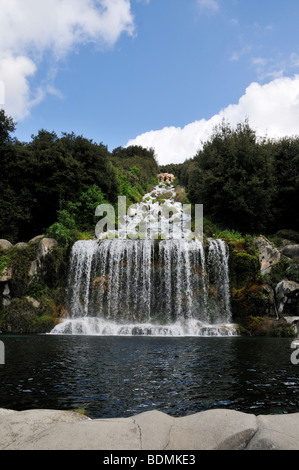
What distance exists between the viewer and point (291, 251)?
20.6m

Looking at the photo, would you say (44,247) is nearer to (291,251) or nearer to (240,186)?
(291,251)

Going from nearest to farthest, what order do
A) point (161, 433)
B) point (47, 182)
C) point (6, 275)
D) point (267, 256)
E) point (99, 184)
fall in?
1. point (161, 433)
2. point (6, 275)
3. point (267, 256)
4. point (47, 182)
5. point (99, 184)

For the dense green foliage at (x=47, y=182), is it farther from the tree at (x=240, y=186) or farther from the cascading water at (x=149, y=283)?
the tree at (x=240, y=186)

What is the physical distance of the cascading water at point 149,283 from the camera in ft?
58.0

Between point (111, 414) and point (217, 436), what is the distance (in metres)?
2.18

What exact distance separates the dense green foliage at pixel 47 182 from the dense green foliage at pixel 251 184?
33.3ft

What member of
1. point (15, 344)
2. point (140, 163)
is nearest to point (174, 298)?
point (15, 344)

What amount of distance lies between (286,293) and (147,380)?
1291cm

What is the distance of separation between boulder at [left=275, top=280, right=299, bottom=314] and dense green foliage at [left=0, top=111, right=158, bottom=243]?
14.6m

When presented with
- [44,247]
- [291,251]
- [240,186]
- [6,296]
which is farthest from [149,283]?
[240,186]

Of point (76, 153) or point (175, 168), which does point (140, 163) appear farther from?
point (76, 153)

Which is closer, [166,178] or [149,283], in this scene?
[149,283]

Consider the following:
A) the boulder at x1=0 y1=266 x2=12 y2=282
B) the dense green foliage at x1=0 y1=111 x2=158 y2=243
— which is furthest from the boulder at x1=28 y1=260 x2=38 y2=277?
the dense green foliage at x1=0 y1=111 x2=158 y2=243

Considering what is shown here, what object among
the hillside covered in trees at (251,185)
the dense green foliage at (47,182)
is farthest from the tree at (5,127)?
the hillside covered in trees at (251,185)
